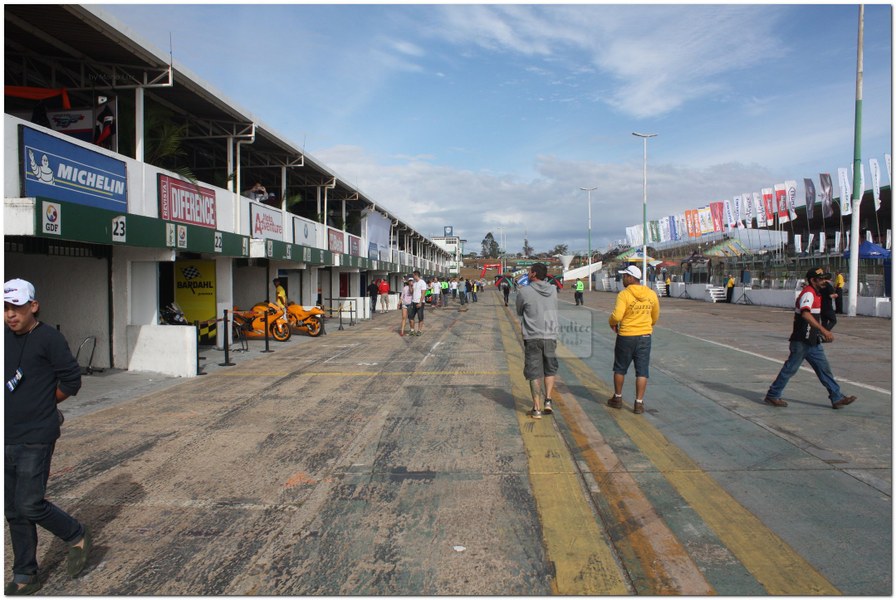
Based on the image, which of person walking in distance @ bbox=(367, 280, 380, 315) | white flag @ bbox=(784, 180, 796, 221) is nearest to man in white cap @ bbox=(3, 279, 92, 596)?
person walking in distance @ bbox=(367, 280, 380, 315)

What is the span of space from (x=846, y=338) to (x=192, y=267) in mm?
16559

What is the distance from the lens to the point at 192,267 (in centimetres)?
1460

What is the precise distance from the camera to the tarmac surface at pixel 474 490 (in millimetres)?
3491

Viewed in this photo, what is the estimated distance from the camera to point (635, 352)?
731cm

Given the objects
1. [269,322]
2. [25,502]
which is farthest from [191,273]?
[25,502]

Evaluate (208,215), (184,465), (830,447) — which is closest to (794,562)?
(830,447)

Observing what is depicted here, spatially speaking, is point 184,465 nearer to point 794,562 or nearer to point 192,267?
Answer: point 794,562

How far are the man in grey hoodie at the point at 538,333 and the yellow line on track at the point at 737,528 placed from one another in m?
1.26

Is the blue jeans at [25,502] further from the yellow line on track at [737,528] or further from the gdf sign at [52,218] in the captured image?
the gdf sign at [52,218]

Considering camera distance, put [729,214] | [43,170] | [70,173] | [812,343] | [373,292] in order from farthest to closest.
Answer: [729,214], [373,292], [70,173], [43,170], [812,343]

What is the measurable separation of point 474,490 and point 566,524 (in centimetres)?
88

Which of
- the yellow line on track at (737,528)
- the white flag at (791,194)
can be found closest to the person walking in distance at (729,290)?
the white flag at (791,194)

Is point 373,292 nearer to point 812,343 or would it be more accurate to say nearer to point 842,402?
point 812,343

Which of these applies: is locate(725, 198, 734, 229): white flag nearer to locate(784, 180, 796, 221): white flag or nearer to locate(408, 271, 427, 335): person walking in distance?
locate(784, 180, 796, 221): white flag
